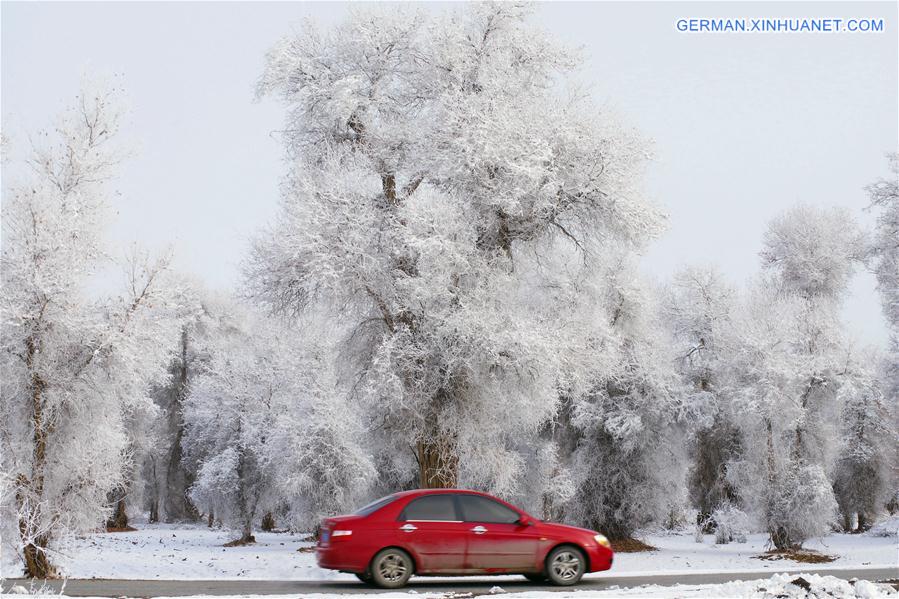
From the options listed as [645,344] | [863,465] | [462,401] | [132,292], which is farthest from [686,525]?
[132,292]

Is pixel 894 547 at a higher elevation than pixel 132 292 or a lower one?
lower

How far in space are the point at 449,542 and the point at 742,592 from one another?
508 cm

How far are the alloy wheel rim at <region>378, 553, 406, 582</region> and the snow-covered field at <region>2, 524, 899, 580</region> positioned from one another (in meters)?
2.95

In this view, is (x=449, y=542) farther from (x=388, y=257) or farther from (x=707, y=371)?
(x=707, y=371)

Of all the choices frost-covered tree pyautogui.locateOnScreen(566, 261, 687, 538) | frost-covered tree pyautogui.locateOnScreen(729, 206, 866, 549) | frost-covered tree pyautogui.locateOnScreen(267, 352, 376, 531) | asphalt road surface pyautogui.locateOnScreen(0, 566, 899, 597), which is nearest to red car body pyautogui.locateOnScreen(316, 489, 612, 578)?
asphalt road surface pyautogui.locateOnScreen(0, 566, 899, 597)

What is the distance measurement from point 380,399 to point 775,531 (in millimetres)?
22810

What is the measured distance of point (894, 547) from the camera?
1678 inches

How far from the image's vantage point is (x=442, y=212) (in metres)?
20.9

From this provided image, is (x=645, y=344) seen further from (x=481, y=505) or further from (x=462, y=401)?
(x=481, y=505)

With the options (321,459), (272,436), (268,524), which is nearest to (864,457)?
(321,459)

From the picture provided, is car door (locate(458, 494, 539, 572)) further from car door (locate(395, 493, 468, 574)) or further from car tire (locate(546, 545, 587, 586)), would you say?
car tire (locate(546, 545, 587, 586))

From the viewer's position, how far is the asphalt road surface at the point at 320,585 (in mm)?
14375

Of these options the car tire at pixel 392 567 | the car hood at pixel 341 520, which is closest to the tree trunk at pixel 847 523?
the car tire at pixel 392 567

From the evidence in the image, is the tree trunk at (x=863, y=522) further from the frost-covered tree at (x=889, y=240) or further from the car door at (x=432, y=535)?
the car door at (x=432, y=535)
